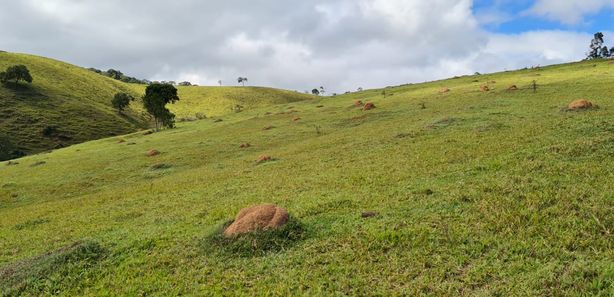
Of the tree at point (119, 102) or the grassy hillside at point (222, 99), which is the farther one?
the grassy hillside at point (222, 99)

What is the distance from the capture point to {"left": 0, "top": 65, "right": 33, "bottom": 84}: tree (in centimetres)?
10525

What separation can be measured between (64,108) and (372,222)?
109 meters

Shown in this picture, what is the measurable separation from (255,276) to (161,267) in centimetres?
324

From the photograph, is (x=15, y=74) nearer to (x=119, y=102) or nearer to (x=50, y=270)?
(x=119, y=102)

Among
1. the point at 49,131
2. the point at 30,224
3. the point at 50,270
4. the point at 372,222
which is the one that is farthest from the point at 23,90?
the point at 372,222

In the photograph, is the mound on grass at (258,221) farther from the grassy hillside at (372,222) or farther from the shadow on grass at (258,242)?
the grassy hillside at (372,222)

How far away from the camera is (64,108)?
342ft

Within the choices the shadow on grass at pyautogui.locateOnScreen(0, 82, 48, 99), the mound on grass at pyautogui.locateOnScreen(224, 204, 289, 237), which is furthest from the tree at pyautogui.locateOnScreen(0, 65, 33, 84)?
the mound on grass at pyautogui.locateOnScreen(224, 204, 289, 237)

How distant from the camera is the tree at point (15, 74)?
105250mm

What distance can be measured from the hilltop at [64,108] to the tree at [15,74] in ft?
7.38

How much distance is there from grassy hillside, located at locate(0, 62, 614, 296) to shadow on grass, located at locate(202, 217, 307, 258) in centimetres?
7

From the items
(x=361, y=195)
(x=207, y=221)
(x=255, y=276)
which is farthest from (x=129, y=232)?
(x=361, y=195)

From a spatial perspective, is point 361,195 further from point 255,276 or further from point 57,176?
point 57,176

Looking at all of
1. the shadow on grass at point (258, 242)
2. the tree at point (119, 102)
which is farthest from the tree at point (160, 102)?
the shadow on grass at point (258, 242)
